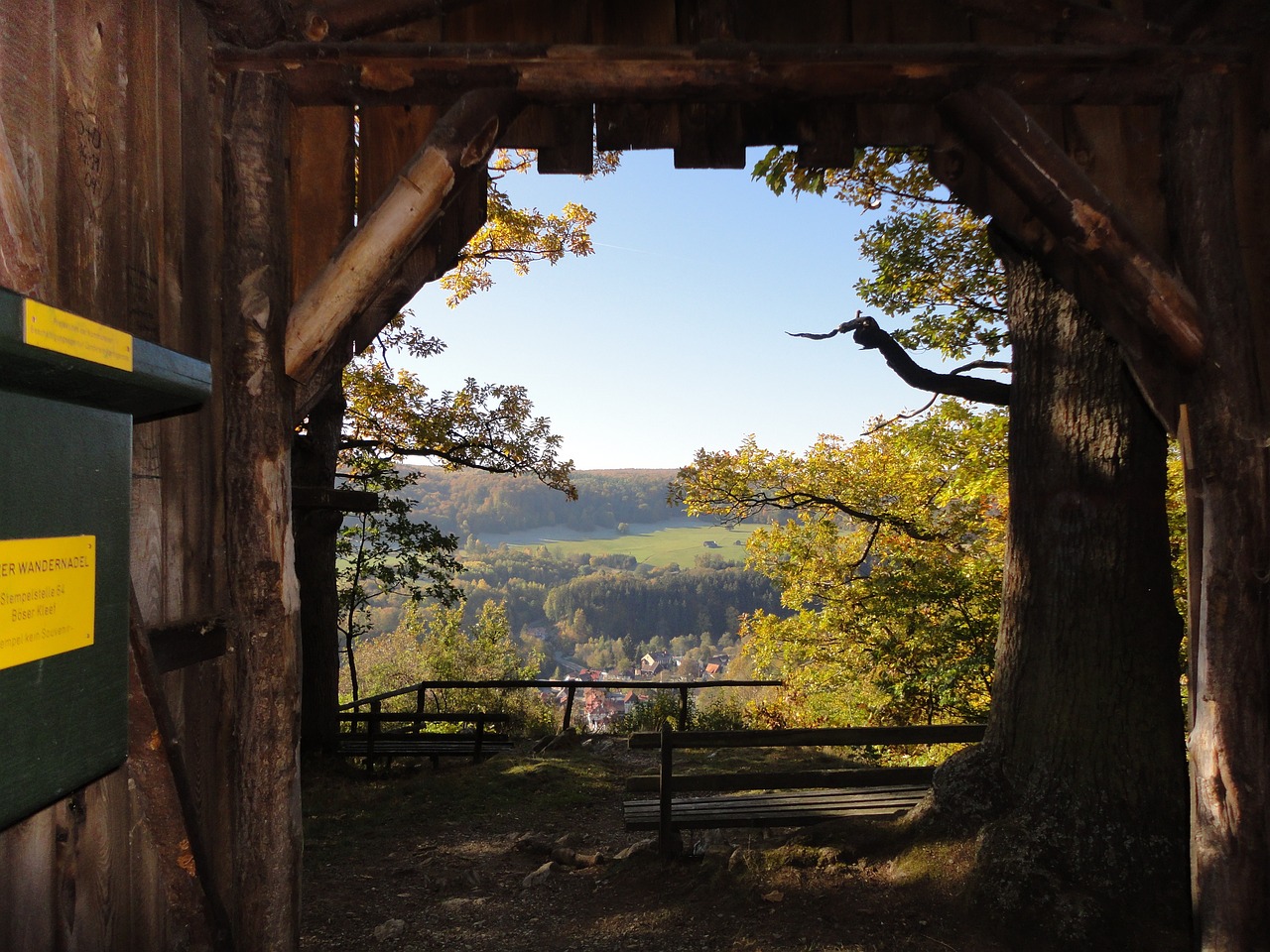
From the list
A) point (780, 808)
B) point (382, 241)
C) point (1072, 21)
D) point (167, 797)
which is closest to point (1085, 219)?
point (1072, 21)

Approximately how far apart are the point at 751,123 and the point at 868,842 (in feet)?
12.5

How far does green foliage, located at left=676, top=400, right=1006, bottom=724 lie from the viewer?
10422 mm

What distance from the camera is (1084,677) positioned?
13.1 feet

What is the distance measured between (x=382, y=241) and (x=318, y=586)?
6502mm

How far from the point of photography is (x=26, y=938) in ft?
6.26

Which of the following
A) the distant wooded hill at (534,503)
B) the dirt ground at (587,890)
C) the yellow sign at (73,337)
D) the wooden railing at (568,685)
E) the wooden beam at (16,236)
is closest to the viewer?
the yellow sign at (73,337)

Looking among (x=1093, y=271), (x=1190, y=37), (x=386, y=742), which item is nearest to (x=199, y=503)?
(x=1093, y=271)

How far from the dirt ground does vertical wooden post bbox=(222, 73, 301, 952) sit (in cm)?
166

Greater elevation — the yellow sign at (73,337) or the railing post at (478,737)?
the yellow sign at (73,337)

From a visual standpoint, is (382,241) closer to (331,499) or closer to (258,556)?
(258,556)

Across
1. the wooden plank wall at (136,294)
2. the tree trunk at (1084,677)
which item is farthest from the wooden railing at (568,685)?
the wooden plank wall at (136,294)

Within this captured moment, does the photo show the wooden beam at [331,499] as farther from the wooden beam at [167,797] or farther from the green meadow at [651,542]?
the green meadow at [651,542]

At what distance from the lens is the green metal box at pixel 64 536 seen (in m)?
1.18

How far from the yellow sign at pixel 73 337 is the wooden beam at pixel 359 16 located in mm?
2260
